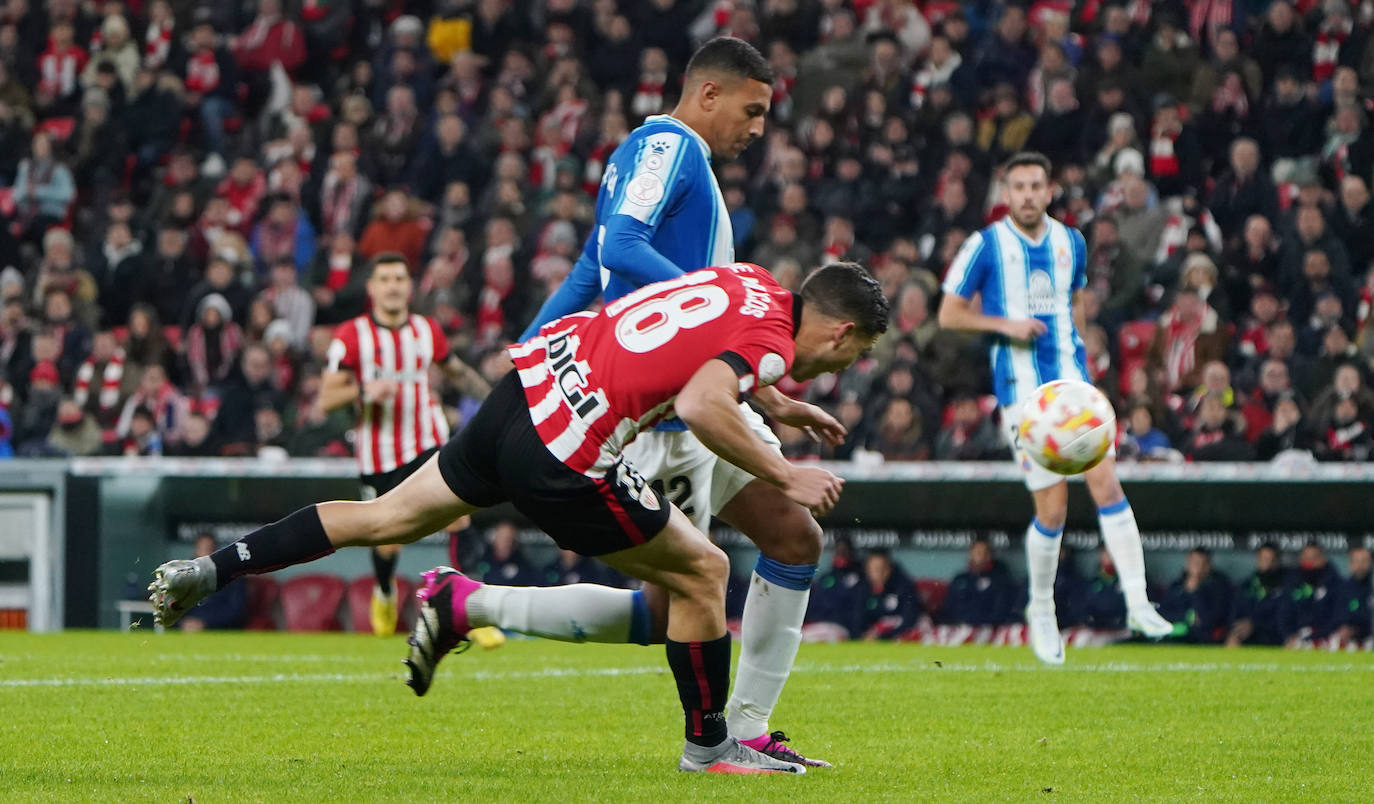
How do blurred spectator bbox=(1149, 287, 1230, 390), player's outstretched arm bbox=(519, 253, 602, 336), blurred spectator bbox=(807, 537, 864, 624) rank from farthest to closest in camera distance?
blurred spectator bbox=(1149, 287, 1230, 390), blurred spectator bbox=(807, 537, 864, 624), player's outstretched arm bbox=(519, 253, 602, 336)

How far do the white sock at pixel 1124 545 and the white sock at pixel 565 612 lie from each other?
419 cm

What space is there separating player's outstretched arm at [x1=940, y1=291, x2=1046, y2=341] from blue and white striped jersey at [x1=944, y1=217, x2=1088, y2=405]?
0.07 m

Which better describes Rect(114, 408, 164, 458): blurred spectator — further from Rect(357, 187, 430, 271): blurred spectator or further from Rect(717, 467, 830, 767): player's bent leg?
Rect(717, 467, 830, 767): player's bent leg

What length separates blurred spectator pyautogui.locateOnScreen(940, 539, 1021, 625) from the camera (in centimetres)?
1351

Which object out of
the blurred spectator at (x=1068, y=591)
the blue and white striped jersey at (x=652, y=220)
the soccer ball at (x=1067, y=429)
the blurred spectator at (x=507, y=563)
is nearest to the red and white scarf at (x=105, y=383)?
the blurred spectator at (x=507, y=563)

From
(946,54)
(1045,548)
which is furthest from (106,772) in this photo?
(946,54)

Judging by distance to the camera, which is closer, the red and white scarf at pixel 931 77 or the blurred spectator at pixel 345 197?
the red and white scarf at pixel 931 77

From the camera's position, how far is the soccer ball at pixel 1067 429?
781 centimetres

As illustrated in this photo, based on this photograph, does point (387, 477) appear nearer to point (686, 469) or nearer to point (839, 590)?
point (839, 590)

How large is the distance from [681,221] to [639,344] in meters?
1.13

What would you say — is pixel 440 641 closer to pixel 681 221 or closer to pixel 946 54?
Answer: pixel 681 221

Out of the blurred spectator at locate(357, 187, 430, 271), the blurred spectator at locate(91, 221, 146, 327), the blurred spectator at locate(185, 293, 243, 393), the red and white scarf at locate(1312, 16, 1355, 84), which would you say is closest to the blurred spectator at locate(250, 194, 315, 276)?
the blurred spectator at locate(357, 187, 430, 271)

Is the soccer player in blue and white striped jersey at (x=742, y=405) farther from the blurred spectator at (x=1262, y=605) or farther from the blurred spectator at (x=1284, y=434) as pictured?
the blurred spectator at (x=1284, y=434)

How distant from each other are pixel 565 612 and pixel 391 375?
6788 mm
